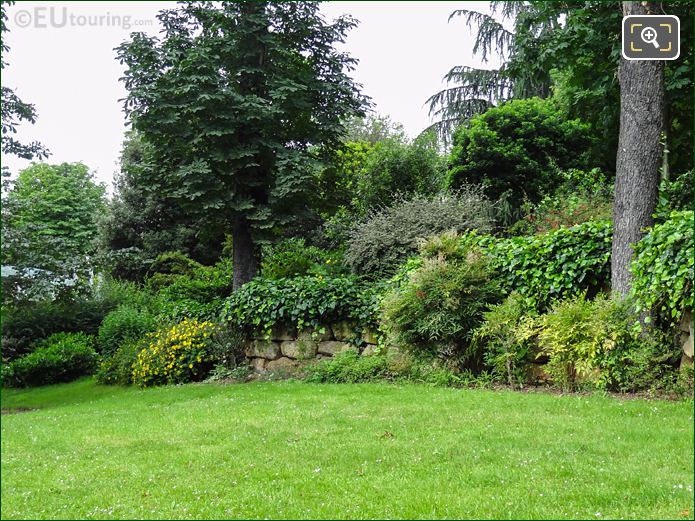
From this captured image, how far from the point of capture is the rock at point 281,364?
416 inches

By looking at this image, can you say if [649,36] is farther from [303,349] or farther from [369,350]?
[303,349]

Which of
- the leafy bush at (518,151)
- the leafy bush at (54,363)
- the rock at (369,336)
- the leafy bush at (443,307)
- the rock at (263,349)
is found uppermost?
the leafy bush at (518,151)

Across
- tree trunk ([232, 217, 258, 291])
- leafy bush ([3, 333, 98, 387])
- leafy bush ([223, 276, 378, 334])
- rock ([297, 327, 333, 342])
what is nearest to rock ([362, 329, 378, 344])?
leafy bush ([223, 276, 378, 334])

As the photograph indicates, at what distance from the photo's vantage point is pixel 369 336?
389 inches

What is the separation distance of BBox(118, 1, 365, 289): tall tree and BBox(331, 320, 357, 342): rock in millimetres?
2663

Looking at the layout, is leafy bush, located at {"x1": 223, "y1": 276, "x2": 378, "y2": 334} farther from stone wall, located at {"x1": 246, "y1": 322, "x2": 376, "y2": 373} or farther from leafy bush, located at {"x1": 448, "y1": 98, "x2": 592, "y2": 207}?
leafy bush, located at {"x1": 448, "y1": 98, "x2": 592, "y2": 207}

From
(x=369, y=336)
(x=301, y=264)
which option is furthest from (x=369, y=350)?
(x=301, y=264)

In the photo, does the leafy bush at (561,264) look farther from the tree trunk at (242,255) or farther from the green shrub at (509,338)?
the tree trunk at (242,255)

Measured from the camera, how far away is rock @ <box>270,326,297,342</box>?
10672 millimetres

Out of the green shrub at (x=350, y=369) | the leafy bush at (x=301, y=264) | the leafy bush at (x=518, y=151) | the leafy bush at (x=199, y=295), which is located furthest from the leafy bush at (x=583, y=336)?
A: the leafy bush at (x=518, y=151)

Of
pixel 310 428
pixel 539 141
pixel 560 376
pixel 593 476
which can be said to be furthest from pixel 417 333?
pixel 539 141

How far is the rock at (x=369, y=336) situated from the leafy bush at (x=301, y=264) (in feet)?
7.79

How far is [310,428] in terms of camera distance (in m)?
5.96

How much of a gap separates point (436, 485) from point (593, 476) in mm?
1065
